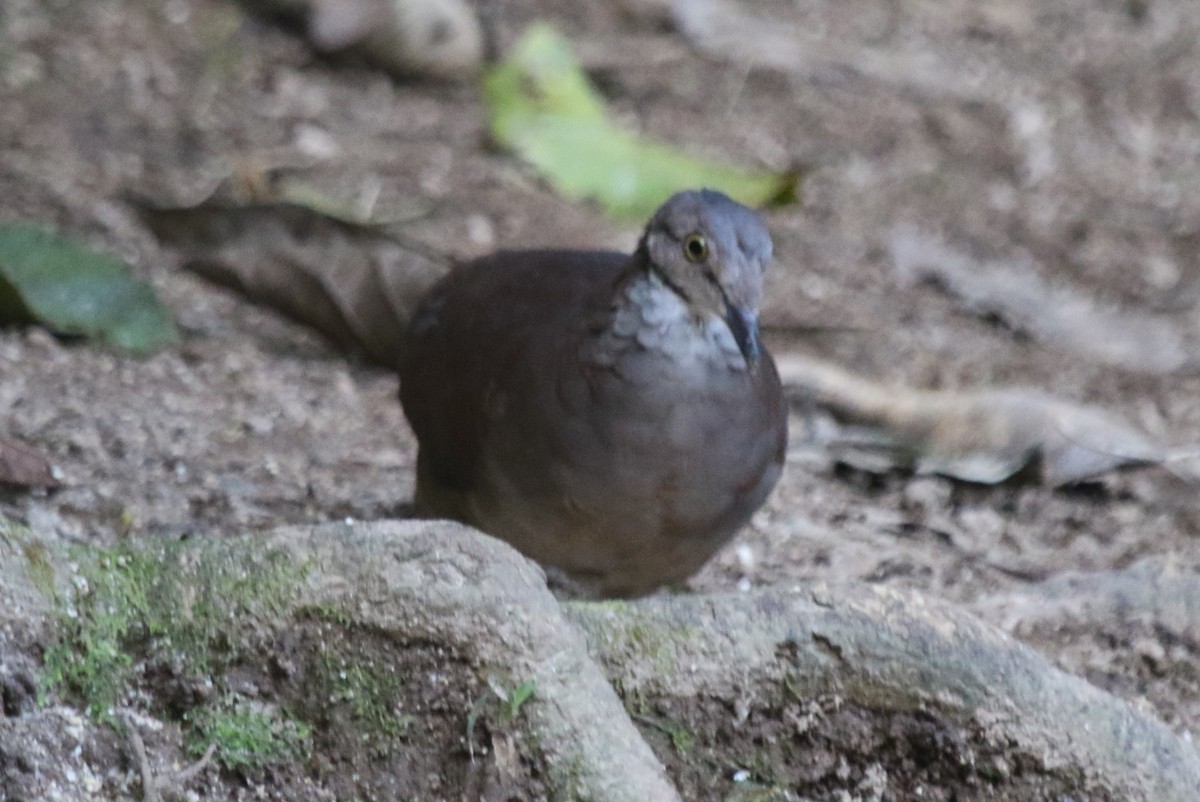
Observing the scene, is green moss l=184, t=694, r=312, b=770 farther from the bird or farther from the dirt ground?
the bird

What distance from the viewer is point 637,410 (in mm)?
3285

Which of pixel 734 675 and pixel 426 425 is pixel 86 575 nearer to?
pixel 734 675

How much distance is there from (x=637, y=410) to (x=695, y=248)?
0.97 ft

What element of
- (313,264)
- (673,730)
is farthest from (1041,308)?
(673,730)

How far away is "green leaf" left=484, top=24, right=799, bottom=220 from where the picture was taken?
6.21 metres

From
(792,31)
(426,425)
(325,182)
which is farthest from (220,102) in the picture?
(426,425)

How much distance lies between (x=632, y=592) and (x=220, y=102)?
3664 mm

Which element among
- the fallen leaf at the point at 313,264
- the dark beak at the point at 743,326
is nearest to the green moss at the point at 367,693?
the dark beak at the point at 743,326

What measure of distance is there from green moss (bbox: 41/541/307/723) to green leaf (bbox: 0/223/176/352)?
232 cm

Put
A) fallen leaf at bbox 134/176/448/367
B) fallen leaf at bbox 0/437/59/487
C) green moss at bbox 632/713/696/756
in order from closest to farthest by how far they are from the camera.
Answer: green moss at bbox 632/713/696/756 < fallen leaf at bbox 0/437/59/487 < fallen leaf at bbox 134/176/448/367

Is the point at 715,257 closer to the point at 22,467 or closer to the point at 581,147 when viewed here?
the point at 22,467

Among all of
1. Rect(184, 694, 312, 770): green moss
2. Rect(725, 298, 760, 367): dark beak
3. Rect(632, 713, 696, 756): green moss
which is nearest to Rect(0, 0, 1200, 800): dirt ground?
Rect(184, 694, 312, 770): green moss

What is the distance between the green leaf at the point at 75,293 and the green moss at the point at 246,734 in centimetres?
242

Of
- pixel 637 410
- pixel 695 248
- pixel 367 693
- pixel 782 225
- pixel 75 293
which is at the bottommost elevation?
pixel 782 225
